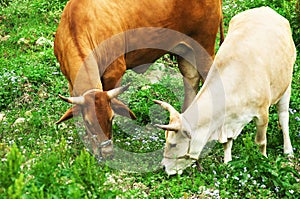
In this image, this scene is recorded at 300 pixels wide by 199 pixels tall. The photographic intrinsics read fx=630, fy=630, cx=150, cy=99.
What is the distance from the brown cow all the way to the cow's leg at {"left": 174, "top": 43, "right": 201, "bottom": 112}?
2cm

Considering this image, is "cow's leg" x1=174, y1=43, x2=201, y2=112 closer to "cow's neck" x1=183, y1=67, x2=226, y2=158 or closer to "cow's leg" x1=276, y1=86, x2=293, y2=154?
"cow's leg" x1=276, y1=86, x2=293, y2=154

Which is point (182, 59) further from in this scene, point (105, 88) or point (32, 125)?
point (32, 125)

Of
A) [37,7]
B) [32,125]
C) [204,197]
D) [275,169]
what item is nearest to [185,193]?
[204,197]

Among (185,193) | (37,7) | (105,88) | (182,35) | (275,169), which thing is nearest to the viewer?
(185,193)

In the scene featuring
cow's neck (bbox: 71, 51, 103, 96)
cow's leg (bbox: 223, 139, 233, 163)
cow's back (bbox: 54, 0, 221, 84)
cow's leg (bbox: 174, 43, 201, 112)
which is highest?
cow's back (bbox: 54, 0, 221, 84)

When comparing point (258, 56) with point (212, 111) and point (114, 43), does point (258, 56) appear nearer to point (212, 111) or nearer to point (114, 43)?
point (212, 111)

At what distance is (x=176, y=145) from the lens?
7.11 metres

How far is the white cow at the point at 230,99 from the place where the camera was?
7109mm

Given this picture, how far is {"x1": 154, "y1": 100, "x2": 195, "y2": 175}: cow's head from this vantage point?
275 inches

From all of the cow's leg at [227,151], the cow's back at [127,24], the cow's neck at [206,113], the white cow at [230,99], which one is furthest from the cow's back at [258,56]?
the cow's back at [127,24]

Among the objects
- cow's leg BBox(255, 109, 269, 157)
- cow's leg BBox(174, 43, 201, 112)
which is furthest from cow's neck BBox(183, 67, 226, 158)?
cow's leg BBox(174, 43, 201, 112)

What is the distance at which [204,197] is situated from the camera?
261 inches

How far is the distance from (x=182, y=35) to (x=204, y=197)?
279 centimetres

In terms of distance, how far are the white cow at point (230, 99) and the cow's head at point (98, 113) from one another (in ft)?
2.09
